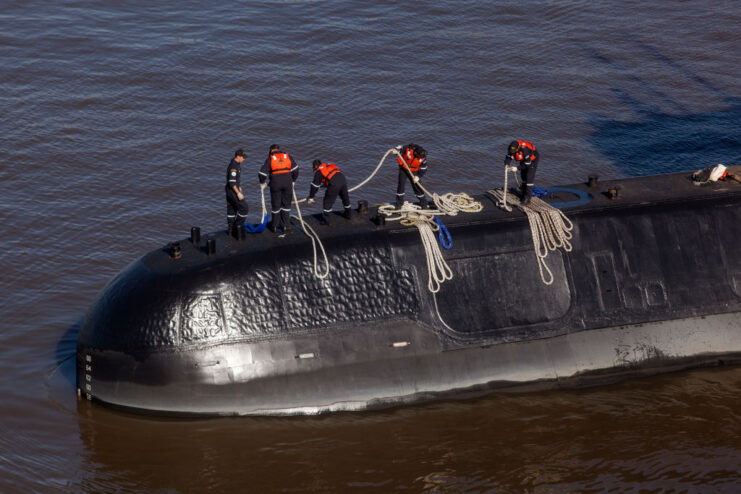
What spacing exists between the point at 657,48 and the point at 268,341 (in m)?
25.5

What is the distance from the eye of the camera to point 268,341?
1448cm

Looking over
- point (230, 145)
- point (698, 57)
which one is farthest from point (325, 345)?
point (698, 57)

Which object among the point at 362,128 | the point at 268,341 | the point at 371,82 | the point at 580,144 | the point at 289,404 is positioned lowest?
the point at 289,404

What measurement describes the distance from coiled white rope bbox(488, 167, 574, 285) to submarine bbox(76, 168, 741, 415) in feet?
0.43

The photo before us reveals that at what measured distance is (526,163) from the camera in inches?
650

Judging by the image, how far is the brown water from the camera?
14453mm

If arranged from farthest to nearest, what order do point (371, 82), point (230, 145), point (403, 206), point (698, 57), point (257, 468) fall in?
point (698, 57) → point (371, 82) → point (230, 145) → point (403, 206) → point (257, 468)

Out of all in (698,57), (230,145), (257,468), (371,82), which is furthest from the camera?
(698,57)

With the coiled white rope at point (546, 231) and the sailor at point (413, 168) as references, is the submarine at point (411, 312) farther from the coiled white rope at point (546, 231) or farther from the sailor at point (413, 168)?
the sailor at point (413, 168)

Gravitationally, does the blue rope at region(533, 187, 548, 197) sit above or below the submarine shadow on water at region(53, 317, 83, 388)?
above

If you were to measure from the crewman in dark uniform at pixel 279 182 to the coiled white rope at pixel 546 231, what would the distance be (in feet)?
13.1

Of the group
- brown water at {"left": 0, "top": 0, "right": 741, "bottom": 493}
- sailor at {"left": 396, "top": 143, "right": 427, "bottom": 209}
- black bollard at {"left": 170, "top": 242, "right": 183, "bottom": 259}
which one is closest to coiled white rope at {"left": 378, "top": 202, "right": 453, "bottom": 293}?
sailor at {"left": 396, "top": 143, "right": 427, "bottom": 209}

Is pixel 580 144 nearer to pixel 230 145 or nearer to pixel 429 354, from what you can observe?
pixel 230 145

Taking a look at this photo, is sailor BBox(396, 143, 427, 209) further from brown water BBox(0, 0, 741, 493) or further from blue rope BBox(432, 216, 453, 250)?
brown water BBox(0, 0, 741, 493)
